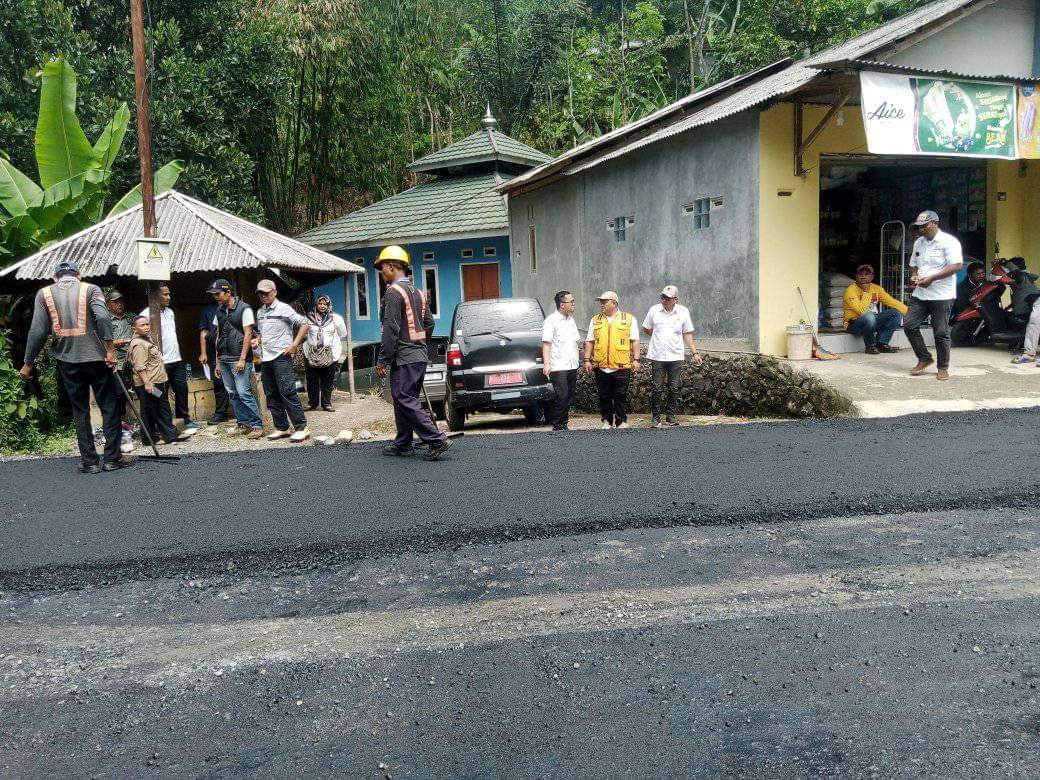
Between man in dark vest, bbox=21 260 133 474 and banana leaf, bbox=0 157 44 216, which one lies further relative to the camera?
banana leaf, bbox=0 157 44 216

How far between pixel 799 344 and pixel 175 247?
9279mm

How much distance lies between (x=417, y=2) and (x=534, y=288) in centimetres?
1130

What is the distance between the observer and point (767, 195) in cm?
1073

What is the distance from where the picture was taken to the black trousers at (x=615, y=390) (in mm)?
9570

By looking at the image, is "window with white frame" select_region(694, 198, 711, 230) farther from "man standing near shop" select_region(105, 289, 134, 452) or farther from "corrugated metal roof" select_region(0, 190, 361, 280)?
"man standing near shop" select_region(105, 289, 134, 452)

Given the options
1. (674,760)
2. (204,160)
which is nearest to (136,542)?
(674,760)

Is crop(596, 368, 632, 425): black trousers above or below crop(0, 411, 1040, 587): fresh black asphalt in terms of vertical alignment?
above

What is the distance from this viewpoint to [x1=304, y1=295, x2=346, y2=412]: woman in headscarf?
12.5 m

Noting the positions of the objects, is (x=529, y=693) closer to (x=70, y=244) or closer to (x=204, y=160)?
(x=70, y=244)

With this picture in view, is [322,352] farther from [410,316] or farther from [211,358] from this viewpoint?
[410,316]

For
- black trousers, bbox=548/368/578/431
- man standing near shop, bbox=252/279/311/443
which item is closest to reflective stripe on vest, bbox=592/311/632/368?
black trousers, bbox=548/368/578/431

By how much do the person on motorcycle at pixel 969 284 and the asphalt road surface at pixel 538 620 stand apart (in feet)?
18.1

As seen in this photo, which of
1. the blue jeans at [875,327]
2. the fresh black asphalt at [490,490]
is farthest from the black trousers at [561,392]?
the blue jeans at [875,327]

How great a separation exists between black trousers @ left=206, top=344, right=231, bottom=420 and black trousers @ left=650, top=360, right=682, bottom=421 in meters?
5.80
